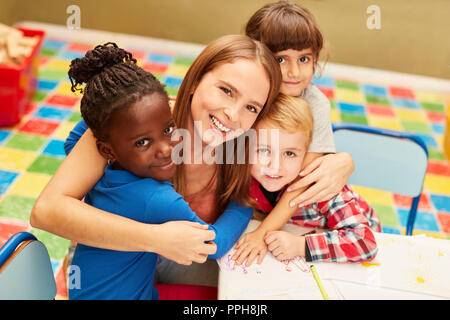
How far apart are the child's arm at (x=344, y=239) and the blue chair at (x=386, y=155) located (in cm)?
45

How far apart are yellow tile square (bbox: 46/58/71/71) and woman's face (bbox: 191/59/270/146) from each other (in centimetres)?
288

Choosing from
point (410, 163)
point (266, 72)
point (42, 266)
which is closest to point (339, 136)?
point (410, 163)

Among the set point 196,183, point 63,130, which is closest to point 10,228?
point 63,130

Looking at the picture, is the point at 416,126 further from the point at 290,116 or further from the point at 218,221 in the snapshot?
the point at 218,221

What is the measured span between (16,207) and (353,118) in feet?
8.49

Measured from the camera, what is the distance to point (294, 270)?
136 cm

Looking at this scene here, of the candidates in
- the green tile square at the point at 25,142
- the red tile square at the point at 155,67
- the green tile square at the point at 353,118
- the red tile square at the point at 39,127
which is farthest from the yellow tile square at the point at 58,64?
the green tile square at the point at 353,118

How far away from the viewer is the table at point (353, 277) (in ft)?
4.20

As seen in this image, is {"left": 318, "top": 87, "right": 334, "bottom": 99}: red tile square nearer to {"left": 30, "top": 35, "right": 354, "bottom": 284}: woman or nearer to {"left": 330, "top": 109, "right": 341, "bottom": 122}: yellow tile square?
{"left": 330, "top": 109, "right": 341, "bottom": 122}: yellow tile square

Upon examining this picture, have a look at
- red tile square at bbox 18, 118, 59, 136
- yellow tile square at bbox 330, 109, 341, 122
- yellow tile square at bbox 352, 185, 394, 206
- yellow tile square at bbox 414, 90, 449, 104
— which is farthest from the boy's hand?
yellow tile square at bbox 414, 90, 449, 104

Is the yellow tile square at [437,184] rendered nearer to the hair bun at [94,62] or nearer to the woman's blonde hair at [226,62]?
the woman's blonde hair at [226,62]

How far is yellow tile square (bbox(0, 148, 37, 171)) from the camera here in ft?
9.45
